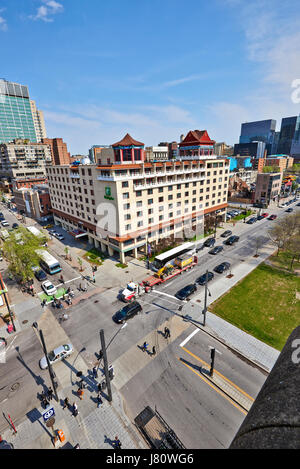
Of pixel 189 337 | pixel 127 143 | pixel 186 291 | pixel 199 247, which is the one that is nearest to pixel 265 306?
pixel 186 291

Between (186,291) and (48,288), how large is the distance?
78.2 feet

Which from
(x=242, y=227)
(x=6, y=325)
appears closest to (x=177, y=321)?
(x=6, y=325)

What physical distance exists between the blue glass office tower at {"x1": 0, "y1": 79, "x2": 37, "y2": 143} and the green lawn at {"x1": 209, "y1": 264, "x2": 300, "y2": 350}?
205 m

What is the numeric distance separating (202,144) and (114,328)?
2134 inches

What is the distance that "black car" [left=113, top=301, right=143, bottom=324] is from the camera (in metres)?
30.8

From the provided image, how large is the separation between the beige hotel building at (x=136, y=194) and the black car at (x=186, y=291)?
1602 cm

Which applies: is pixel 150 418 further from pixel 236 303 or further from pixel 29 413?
pixel 236 303

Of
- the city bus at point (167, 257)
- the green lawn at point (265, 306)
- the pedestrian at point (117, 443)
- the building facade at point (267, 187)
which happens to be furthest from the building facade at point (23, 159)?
the pedestrian at point (117, 443)

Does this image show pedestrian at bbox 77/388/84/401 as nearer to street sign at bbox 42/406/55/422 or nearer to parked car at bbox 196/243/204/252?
street sign at bbox 42/406/55/422

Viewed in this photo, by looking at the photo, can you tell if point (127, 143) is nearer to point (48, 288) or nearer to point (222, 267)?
point (222, 267)

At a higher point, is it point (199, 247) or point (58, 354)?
point (58, 354)

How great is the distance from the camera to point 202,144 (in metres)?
63.0

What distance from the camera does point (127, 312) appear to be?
31.2 metres

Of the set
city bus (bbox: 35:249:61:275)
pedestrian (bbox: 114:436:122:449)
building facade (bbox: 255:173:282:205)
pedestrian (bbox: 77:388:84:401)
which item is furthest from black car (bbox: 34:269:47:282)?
building facade (bbox: 255:173:282:205)
